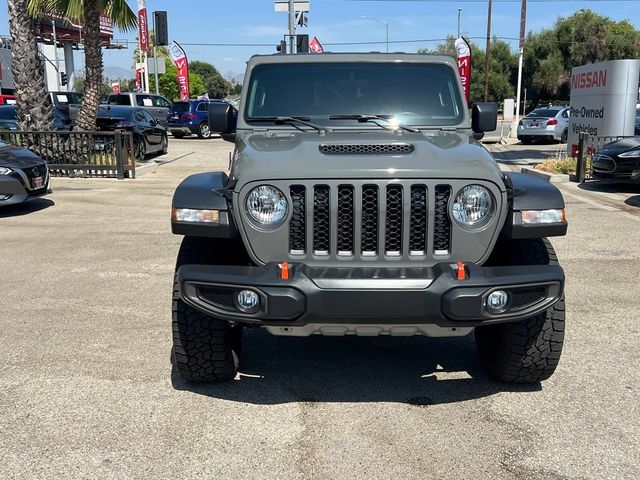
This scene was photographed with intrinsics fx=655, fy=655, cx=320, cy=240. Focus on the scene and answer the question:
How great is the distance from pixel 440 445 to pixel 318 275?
3.47 feet

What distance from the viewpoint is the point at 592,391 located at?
153 inches

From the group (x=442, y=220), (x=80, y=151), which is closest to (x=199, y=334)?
(x=442, y=220)

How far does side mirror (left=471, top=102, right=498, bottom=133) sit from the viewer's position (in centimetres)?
466

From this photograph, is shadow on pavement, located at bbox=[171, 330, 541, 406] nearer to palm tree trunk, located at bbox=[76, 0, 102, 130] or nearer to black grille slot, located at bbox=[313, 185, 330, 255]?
black grille slot, located at bbox=[313, 185, 330, 255]

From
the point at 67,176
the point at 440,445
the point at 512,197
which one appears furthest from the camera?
the point at 67,176

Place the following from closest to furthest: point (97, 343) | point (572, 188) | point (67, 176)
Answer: point (97, 343), point (572, 188), point (67, 176)

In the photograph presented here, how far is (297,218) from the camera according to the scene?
3.37 metres

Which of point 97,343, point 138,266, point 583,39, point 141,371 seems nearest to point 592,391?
point 141,371

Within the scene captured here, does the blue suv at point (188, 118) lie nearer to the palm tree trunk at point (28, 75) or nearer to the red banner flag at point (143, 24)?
the red banner flag at point (143, 24)

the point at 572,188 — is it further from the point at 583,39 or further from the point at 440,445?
the point at 583,39

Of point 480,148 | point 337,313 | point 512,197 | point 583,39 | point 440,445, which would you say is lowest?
point 440,445

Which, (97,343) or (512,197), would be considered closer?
(512,197)

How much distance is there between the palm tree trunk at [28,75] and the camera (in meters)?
13.8

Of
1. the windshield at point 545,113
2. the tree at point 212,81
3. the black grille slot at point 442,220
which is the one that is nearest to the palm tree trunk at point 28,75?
the black grille slot at point 442,220
